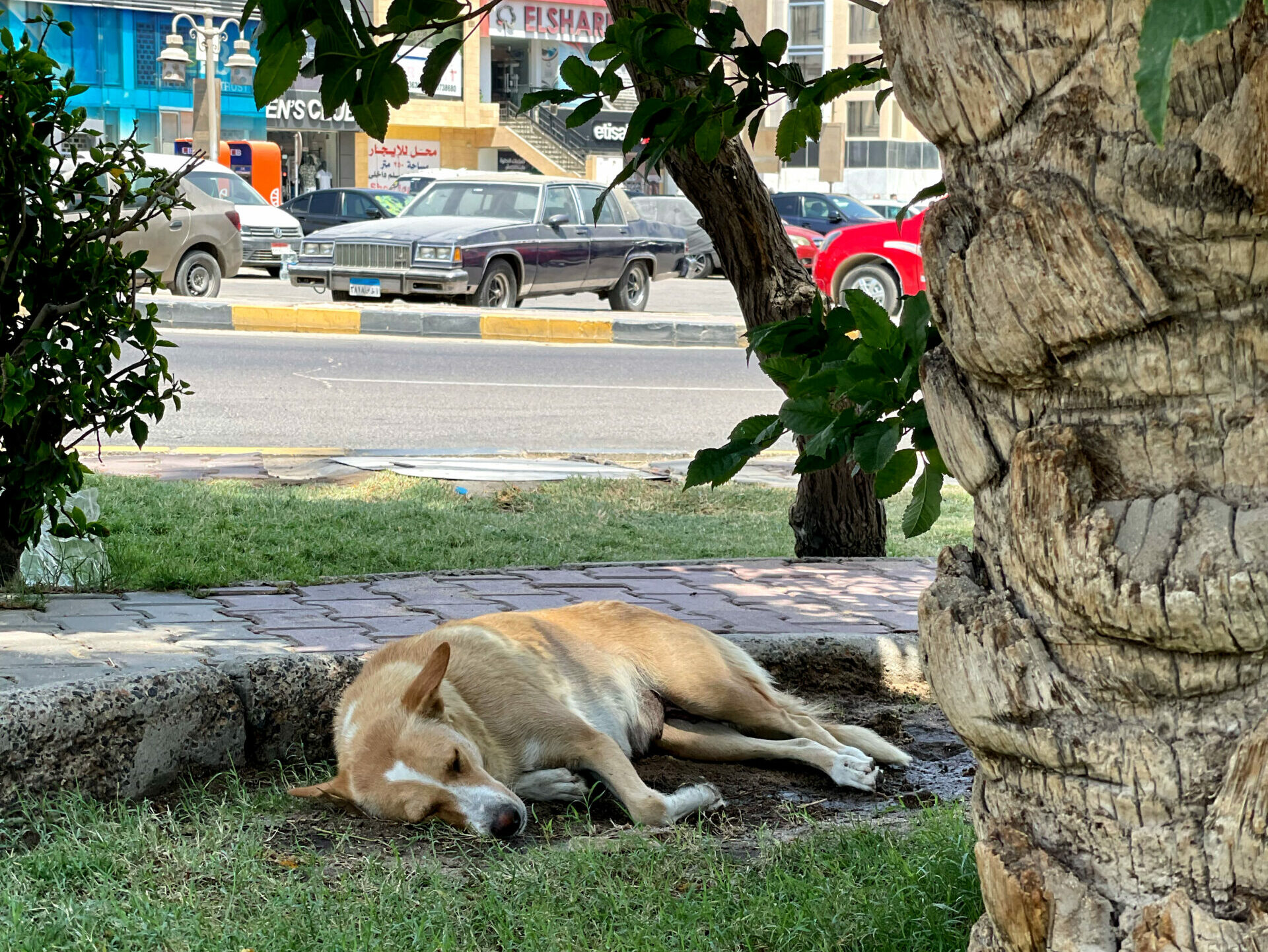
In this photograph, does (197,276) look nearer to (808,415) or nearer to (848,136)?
(808,415)

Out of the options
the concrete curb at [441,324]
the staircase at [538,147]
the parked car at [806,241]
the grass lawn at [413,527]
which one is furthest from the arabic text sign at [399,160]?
the grass lawn at [413,527]

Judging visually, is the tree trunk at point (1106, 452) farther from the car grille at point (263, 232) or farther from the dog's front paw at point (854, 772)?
the car grille at point (263, 232)

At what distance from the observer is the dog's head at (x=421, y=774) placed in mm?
3455

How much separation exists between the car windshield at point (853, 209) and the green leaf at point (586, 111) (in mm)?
30189

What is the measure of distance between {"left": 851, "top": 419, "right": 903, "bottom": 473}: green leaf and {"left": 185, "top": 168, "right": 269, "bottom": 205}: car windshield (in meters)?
20.9

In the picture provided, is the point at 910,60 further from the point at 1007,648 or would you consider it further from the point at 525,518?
the point at 525,518

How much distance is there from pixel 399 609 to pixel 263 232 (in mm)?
21577

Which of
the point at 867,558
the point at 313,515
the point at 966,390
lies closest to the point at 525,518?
the point at 313,515

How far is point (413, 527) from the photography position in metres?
7.01

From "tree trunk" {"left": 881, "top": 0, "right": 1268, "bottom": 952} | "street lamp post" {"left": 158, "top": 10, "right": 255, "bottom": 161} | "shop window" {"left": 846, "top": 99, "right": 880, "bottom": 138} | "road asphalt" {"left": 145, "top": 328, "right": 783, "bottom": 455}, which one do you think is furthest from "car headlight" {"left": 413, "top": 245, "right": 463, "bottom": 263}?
"shop window" {"left": 846, "top": 99, "right": 880, "bottom": 138}

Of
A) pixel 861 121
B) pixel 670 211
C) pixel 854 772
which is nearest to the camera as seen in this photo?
pixel 854 772

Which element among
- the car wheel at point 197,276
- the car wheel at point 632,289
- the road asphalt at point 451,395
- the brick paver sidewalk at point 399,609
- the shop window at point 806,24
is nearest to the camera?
the brick paver sidewalk at point 399,609

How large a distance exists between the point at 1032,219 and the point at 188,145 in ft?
122

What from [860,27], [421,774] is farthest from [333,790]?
[860,27]
